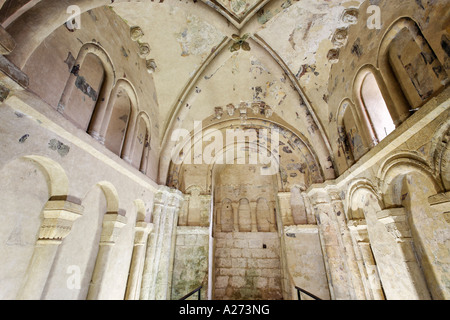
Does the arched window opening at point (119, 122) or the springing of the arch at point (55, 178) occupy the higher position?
the arched window opening at point (119, 122)

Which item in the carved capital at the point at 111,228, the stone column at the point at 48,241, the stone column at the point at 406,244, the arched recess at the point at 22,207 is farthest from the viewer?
the carved capital at the point at 111,228

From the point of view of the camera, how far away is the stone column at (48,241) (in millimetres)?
2539

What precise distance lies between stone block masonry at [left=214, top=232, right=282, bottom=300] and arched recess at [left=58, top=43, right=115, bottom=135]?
5.52m

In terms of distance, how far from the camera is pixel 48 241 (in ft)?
8.96

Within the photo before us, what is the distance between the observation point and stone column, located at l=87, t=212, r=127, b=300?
11.5 ft

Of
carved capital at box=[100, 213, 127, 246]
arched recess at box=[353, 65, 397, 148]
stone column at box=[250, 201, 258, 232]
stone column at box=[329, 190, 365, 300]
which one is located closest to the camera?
carved capital at box=[100, 213, 127, 246]

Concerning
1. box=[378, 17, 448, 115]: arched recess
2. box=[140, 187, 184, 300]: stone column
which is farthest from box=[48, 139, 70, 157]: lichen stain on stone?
box=[378, 17, 448, 115]: arched recess

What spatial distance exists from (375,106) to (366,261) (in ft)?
10.8

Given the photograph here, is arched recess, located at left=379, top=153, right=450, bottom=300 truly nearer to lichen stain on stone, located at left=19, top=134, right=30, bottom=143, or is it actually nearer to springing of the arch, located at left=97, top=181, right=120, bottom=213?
springing of the arch, located at left=97, top=181, right=120, bottom=213

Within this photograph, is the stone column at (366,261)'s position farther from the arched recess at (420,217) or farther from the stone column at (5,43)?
the stone column at (5,43)

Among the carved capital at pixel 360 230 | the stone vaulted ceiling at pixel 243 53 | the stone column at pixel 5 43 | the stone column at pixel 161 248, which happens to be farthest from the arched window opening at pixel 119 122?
the carved capital at pixel 360 230

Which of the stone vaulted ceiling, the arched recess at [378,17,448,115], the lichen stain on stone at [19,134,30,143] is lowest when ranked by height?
the lichen stain on stone at [19,134,30,143]

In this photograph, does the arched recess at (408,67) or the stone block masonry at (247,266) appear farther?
the stone block masonry at (247,266)
